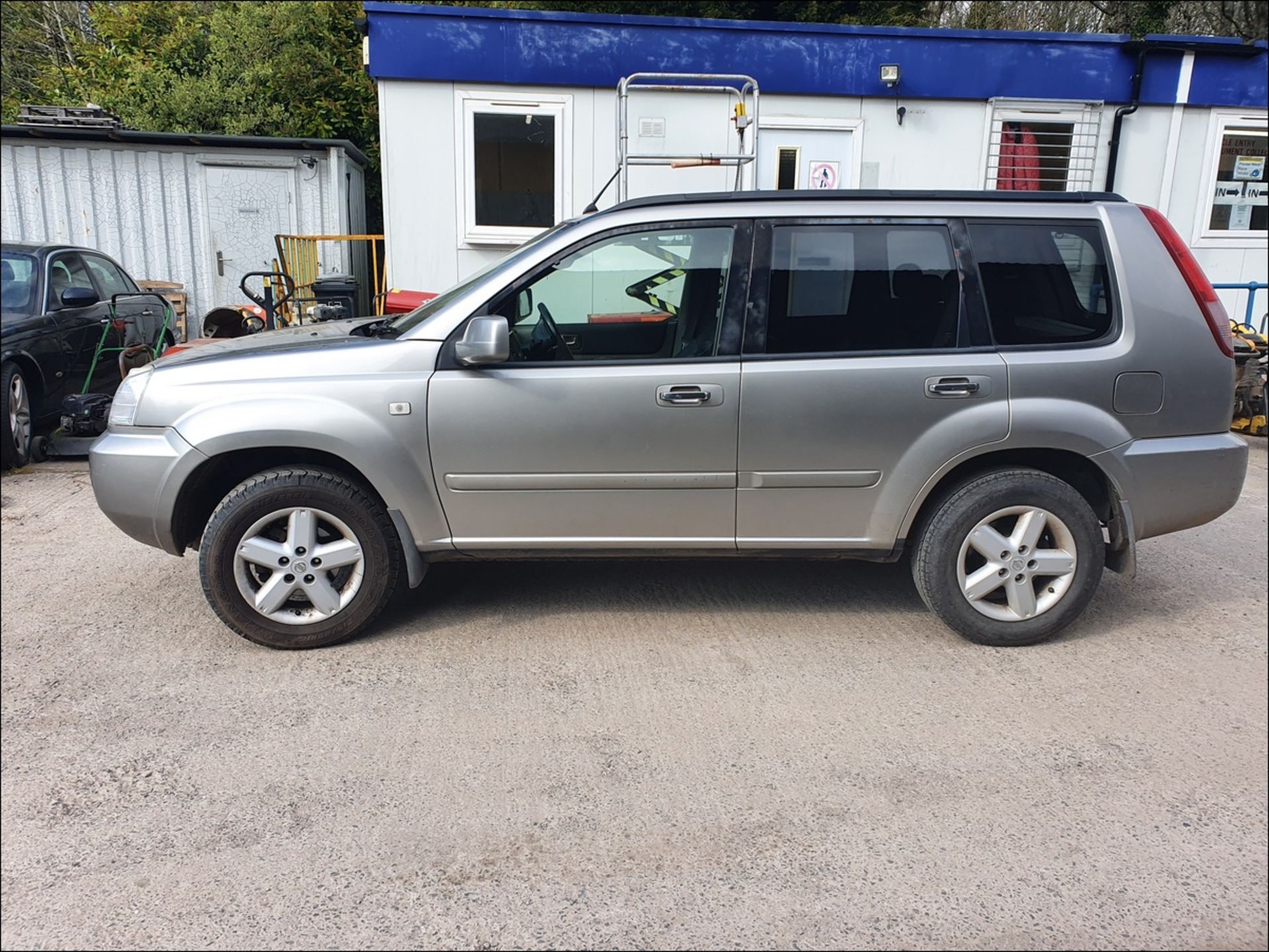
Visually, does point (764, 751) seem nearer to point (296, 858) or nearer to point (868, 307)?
point (296, 858)

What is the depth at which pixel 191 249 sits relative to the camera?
12953 mm

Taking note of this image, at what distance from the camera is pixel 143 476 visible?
13.5ft

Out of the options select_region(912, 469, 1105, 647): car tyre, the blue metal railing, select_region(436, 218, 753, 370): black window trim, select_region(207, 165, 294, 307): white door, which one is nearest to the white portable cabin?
the blue metal railing

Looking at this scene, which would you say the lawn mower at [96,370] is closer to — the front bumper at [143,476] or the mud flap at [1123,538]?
the front bumper at [143,476]

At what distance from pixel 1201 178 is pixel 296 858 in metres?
11.9

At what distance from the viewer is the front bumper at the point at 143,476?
4102mm

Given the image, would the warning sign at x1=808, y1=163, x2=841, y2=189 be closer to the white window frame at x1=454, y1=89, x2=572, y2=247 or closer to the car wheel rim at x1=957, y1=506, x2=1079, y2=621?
the white window frame at x1=454, y1=89, x2=572, y2=247

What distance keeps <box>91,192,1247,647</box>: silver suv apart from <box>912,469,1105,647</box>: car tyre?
1cm

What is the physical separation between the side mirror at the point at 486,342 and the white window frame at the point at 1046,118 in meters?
8.53

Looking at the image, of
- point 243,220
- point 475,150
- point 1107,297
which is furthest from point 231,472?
point 243,220

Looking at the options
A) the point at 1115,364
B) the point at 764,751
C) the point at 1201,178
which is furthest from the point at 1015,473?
the point at 1201,178

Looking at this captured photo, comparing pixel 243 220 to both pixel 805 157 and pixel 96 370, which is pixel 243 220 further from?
pixel 805 157

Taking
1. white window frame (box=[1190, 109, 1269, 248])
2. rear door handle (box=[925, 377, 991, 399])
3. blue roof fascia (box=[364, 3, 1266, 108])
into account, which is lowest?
rear door handle (box=[925, 377, 991, 399])

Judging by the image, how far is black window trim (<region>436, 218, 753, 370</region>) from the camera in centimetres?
414
